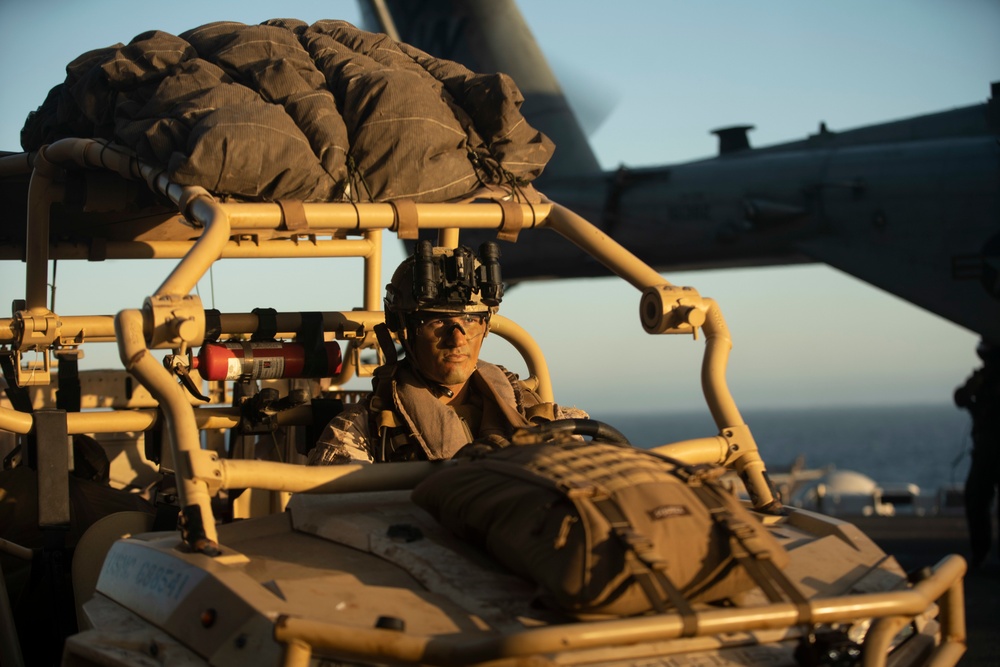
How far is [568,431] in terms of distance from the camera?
4090 mm

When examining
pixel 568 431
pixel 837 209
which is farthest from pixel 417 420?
pixel 837 209

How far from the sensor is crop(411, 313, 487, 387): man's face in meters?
4.85

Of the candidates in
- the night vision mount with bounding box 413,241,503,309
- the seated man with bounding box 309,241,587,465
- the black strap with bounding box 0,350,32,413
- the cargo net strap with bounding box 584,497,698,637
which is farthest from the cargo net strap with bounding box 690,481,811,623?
the black strap with bounding box 0,350,32,413

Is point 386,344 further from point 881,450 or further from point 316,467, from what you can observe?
point 881,450

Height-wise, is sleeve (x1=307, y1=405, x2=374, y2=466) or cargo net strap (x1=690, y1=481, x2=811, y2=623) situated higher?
sleeve (x1=307, y1=405, x2=374, y2=466)

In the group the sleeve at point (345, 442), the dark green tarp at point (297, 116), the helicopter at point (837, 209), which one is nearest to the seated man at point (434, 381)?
the sleeve at point (345, 442)

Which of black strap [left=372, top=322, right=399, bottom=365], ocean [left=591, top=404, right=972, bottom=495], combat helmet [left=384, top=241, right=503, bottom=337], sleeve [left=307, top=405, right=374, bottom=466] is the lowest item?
ocean [left=591, top=404, right=972, bottom=495]

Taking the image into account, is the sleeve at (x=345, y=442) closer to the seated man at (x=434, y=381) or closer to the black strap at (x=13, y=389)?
the seated man at (x=434, y=381)

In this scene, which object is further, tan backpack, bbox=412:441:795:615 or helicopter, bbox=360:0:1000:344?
helicopter, bbox=360:0:1000:344

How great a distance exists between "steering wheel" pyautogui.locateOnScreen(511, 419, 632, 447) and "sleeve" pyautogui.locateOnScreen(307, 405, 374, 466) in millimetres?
747

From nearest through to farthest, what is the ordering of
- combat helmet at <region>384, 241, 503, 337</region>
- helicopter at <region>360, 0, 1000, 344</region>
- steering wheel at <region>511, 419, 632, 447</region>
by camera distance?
1. steering wheel at <region>511, 419, 632, 447</region>
2. combat helmet at <region>384, 241, 503, 337</region>
3. helicopter at <region>360, 0, 1000, 344</region>

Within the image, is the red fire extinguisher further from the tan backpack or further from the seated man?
the tan backpack

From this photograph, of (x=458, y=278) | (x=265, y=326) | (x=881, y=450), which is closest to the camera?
(x=458, y=278)

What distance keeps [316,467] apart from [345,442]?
0.72 metres
